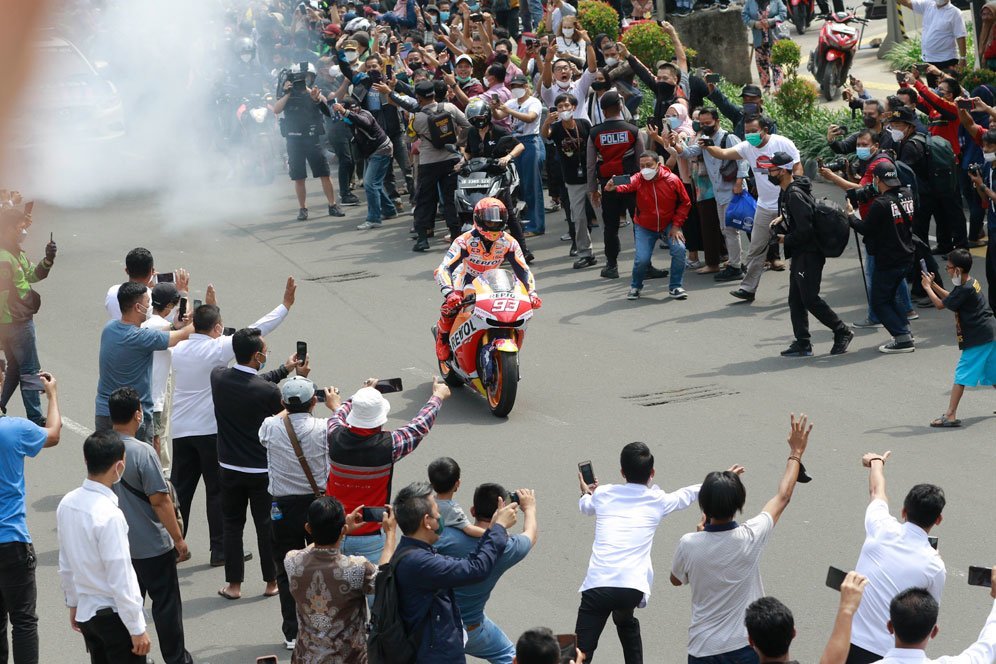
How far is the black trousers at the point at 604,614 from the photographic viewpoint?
19.9ft

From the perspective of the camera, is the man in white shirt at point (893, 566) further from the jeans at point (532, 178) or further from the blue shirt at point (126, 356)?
the jeans at point (532, 178)

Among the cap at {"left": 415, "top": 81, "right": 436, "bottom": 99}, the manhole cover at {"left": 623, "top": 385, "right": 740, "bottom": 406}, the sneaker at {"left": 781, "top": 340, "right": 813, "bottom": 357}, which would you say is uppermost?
the cap at {"left": 415, "top": 81, "right": 436, "bottom": 99}

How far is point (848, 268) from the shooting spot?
597 inches

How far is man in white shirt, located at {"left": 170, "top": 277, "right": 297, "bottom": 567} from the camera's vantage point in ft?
27.9

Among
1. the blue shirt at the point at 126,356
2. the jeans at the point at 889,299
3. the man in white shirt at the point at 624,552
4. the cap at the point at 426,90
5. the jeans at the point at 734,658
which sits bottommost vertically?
the jeans at the point at 889,299

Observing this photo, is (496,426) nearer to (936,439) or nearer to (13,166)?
(936,439)

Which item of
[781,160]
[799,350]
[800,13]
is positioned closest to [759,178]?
[781,160]

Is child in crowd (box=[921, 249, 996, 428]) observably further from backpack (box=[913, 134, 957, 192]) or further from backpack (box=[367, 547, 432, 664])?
backpack (box=[367, 547, 432, 664])

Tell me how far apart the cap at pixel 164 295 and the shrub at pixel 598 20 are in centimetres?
1480

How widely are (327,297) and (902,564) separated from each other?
11.1 m

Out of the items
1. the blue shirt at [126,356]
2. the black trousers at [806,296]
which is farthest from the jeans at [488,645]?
the black trousers at [806,296]

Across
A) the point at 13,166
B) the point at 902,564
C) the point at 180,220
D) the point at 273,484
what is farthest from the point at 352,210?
the point at 13,166

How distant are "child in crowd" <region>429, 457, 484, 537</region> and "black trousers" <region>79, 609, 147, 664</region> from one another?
166cm

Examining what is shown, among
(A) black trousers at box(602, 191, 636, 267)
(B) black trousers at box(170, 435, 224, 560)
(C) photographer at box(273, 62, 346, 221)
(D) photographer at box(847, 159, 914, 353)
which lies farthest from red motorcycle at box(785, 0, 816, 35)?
(B) black trousers at box(170, 435, 224, 560)
